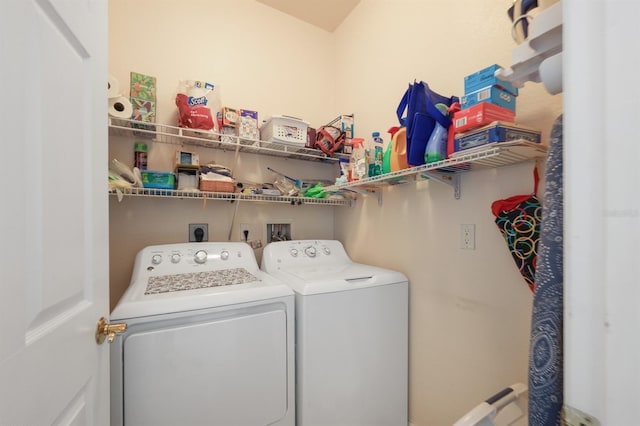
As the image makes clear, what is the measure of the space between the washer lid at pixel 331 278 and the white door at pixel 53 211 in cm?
81

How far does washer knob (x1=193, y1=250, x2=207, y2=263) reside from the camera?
1.56 m

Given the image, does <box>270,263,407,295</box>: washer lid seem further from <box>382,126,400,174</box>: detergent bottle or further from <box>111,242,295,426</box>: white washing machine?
<box>382,126,400,174</box>: detergent bottle

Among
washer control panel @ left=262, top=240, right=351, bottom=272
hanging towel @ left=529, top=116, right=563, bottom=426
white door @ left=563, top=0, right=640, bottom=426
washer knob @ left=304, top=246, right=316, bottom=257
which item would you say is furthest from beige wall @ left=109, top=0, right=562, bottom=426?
white door @ left=563, top=0, right=640, bottom=426

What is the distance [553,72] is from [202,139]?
5.71 ft

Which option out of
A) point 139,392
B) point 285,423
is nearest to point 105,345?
point 139,392

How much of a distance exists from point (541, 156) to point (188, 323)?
160 centimetres

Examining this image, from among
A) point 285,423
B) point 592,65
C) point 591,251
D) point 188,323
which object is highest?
point 592,65

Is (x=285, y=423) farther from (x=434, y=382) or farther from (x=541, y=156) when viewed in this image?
(x=541, y=156)

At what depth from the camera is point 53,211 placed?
55 centimetres

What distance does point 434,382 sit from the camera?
149cm

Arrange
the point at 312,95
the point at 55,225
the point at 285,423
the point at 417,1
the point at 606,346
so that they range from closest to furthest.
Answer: the point at 606,346 < the point at 55,225 < the point at 285,423 < the point at 417,1 < the point at 312,95

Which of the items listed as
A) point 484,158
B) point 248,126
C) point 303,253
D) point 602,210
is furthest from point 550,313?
point 248,126

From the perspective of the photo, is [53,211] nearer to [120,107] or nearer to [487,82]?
[120,107]

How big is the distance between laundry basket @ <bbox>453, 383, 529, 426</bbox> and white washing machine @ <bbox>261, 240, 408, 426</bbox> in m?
0.55
